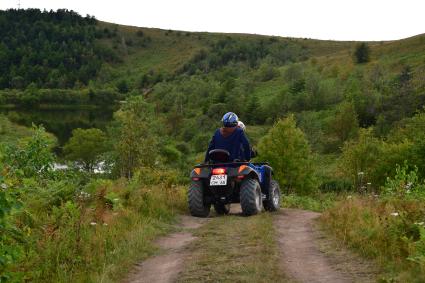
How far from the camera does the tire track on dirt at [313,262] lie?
6.76 metres

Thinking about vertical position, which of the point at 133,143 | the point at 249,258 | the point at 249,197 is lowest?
the point at 249,258

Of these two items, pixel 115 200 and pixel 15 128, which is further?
pixel 15 128

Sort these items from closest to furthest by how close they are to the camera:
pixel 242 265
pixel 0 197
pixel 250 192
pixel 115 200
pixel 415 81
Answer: pixel 0 197, pixel 242 265, pixel 115 200, pixel 250 192, pixel 415 81

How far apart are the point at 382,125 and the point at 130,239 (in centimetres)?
7155

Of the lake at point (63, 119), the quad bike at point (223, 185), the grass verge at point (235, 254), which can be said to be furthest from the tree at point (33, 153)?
the lake at point (63, 119)

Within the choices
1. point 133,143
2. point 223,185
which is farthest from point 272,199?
point 133,143

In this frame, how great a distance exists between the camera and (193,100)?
13500 cm

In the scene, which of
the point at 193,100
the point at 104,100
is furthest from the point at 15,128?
the point at 104,100

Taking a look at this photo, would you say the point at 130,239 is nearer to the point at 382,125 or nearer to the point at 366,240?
the point at 366,240

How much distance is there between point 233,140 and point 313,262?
566 centimetres

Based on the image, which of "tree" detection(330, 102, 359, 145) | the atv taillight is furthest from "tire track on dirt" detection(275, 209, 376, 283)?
"tree" detection(330, 102, 359, 145)

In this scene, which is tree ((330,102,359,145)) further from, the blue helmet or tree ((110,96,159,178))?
the blue helmet

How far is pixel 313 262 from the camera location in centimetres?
767

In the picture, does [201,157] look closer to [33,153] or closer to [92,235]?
[33,153]
